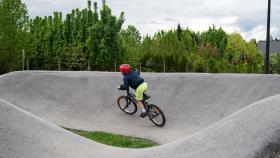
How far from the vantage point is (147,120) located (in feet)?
47.5

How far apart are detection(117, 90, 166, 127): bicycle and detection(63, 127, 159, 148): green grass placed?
1109 mm

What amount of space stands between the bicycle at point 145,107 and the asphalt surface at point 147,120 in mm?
210

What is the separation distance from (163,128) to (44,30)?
34018mm

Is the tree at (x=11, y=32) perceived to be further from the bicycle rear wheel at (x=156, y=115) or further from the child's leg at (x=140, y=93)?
the bicycle rear wheel at (x=156, y=115)

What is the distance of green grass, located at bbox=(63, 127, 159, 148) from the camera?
460 inches

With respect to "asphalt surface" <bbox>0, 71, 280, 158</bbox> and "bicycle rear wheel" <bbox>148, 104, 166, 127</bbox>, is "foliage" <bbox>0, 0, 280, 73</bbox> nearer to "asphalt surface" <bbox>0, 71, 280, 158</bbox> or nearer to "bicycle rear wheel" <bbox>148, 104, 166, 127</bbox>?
"asphalt surface" <bbox>0, 71, 280, 158</bbox>

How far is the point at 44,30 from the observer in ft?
149

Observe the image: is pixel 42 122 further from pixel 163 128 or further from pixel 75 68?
pixel 75 68

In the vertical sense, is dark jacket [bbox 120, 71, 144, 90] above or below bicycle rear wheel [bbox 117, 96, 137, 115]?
above

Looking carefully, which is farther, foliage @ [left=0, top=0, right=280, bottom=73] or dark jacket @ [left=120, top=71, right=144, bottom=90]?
foliage @ [left=0, top=0, right=280, bottom=73]

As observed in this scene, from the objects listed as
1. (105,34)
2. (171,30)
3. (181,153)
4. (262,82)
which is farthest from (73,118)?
(171,30)

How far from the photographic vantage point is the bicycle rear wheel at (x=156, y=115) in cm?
1348

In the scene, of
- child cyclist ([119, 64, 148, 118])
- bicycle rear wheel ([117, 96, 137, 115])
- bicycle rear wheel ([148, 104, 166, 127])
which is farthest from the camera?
bicycle rear wheel ([117, 96, 137, 115])

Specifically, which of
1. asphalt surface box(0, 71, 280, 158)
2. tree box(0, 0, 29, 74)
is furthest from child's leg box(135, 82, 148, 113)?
tree box(0, 0, 29, 74)
